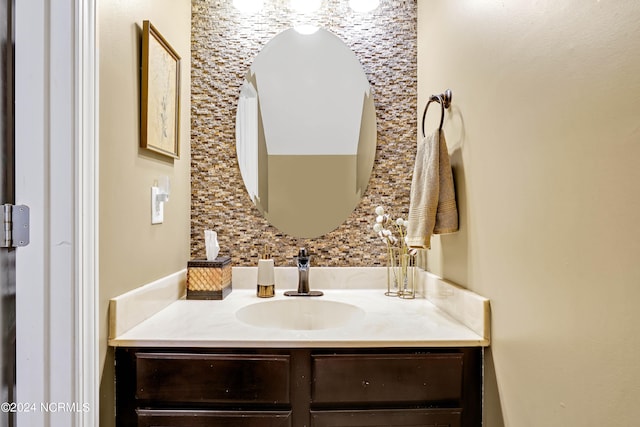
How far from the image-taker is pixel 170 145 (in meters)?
1.44

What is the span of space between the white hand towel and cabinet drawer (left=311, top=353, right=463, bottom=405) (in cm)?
40

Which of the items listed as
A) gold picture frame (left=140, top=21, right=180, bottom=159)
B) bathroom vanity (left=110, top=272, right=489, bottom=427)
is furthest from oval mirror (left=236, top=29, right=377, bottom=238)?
bathroom vanity (left=110, top=272, right=489, bottom=427)

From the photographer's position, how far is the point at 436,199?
50.7 inches

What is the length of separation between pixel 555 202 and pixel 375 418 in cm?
74

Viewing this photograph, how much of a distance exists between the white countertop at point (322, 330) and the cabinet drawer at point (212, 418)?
19cm

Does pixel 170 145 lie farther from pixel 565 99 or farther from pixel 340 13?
pixel 565 99

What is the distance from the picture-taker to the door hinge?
0.84 metres

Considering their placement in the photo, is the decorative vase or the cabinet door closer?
the cabinet door

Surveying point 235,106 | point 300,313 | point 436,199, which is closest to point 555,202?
point 436,199

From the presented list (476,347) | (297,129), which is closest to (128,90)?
(297,129)

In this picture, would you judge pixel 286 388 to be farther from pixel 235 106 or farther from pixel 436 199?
pixel 235 106

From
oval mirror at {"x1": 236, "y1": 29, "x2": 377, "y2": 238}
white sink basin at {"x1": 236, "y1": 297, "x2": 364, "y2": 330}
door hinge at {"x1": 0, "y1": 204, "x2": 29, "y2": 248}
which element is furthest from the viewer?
oval mirror at {"x1": 236, "y1": 29, "x2": 377, "y2": 238}

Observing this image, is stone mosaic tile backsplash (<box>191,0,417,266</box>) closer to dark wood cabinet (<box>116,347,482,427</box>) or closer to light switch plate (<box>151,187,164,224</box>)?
light switch plate (<box>151,187,164,224</box>)

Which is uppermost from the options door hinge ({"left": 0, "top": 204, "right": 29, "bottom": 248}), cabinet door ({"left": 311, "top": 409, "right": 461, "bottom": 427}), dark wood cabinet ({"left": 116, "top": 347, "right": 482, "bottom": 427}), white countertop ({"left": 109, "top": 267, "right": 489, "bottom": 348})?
door hinge ({"left": 0, "top": 204, "right": 29, "bottom": 248})
